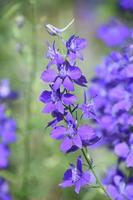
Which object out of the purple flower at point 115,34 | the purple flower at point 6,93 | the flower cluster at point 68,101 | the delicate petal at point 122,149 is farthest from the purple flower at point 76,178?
the purple flower at point 115,34

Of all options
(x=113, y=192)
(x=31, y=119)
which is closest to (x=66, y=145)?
(x=113, y=192)

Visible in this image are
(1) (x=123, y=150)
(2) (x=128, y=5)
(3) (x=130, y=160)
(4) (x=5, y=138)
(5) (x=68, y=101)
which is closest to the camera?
(5) (x=68, y=101)

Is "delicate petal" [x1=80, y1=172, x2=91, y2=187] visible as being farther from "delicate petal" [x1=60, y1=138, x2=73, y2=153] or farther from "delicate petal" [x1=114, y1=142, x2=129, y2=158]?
"delicate petal" [x1=114, y1=142, x2=129, y2=158]

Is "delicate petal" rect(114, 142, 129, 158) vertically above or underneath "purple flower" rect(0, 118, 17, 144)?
underneath

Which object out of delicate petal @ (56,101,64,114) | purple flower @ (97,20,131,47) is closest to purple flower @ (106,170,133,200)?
delicate petal @ (56,101,64,114)

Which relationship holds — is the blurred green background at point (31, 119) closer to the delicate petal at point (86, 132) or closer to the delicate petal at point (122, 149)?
the delicate petal at point (122, 149)

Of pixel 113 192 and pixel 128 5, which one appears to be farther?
pixel 128 5

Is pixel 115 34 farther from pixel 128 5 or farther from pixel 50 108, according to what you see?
pixel 50 108
